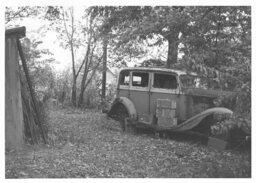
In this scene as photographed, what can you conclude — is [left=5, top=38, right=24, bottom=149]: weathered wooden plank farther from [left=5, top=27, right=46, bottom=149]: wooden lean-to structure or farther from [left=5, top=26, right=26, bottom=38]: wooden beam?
[left=5, top=26, right=26, bottom=38]: wooden beam

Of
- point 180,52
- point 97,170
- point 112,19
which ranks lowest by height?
point 97,170

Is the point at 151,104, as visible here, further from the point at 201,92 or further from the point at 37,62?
the point at 37,62

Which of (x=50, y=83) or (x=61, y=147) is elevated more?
(x=50, y=83)

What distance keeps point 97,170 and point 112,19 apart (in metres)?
4.69

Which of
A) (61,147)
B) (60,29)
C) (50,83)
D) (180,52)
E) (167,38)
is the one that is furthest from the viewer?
Result: (60,29)

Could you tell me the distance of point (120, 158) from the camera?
605 cm

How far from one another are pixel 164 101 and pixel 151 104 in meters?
0.43

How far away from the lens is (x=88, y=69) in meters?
15.0

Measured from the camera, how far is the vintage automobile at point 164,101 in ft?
24.1

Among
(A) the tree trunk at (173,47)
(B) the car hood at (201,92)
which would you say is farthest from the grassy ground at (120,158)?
(A) the tree trunk at (173,47)

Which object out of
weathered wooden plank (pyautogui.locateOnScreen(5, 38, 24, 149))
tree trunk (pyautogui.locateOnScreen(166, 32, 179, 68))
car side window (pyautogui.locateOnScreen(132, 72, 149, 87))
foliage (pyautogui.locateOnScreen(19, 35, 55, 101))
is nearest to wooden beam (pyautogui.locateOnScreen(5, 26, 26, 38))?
weathered wooden plank (pyautogui.locateOnScreen(5, 38, 24, 149))

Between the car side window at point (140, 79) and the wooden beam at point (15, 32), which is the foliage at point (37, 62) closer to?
the car side window at point (140, 79)

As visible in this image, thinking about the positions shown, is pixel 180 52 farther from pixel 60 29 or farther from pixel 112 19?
pixel 60 29
